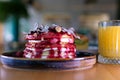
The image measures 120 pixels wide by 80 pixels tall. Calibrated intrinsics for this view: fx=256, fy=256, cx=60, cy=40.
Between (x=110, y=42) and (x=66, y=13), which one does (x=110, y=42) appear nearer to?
(x=110, y=42)

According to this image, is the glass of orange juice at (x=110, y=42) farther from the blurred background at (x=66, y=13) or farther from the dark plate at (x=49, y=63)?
the blurred background at (x=66, y=13)

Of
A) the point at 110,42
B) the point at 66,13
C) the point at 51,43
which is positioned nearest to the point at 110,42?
the point at 110,42

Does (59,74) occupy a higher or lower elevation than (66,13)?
lower

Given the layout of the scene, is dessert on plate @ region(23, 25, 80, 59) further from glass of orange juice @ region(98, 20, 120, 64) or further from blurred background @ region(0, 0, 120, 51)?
blurred background @ region(0, 0, 120, 51)

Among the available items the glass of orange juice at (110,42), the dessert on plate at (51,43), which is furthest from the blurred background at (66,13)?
the dessert on plate at (51,43)

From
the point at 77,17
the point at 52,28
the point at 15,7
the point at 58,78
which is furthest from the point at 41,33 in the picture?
the point at 77,17

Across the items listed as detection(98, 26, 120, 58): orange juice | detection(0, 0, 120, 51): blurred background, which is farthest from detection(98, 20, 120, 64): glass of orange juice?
detection(0, 0, 120, 51): blurred background

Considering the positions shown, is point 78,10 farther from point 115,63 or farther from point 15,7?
point 115,63
